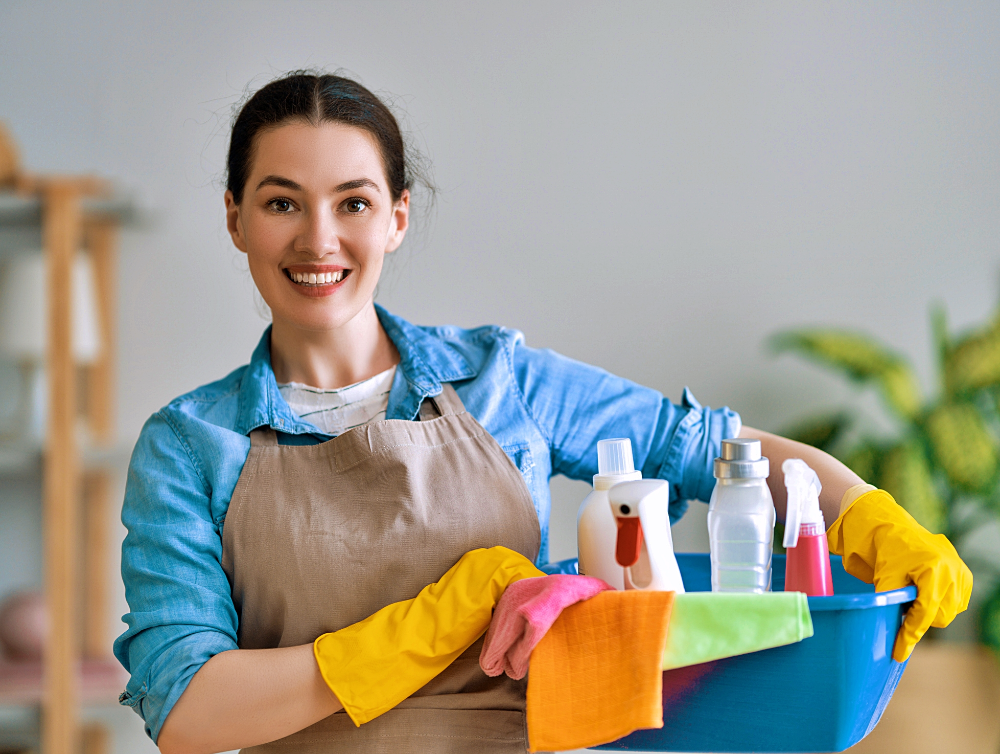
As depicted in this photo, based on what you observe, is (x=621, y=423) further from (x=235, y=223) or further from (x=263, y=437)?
(x=235, y=223)

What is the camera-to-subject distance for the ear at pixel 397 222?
1.12 m

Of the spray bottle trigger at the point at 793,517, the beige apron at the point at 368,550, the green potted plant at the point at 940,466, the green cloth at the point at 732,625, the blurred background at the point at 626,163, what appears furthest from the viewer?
the blurred background at the point at 626,163

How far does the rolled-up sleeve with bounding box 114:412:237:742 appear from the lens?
86 cm

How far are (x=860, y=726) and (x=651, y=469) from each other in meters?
0.38

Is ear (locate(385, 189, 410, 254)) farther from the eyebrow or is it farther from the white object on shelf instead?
the white object on shelf

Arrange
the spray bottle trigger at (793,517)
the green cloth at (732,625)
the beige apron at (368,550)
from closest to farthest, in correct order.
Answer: the green cloth at (732,625) < the spray bottle trigger at (793,517) < the beige apron at (368,550)

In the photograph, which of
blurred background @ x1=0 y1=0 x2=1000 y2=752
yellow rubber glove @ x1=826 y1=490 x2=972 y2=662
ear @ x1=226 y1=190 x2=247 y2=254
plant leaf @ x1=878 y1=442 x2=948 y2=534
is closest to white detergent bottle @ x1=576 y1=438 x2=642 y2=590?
yellow rubber glove @ x1=826 y1=490 x2=972 y2=662

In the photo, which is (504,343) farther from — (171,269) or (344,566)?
(171,269)

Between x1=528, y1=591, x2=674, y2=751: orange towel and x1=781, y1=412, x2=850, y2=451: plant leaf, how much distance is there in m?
1.26

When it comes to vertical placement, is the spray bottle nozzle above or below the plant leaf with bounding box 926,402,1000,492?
above

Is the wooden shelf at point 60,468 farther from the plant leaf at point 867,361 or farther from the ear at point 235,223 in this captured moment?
the plant leaf at point 867,361

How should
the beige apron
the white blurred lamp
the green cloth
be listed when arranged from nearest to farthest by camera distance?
the green cloth < the beige apron < the white blurred lamp

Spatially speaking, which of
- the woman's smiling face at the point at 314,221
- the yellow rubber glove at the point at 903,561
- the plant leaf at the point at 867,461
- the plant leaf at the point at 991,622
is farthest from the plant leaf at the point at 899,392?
the woman's smiling face at the point at 314,221

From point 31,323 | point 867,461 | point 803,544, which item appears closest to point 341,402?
point 803,544
